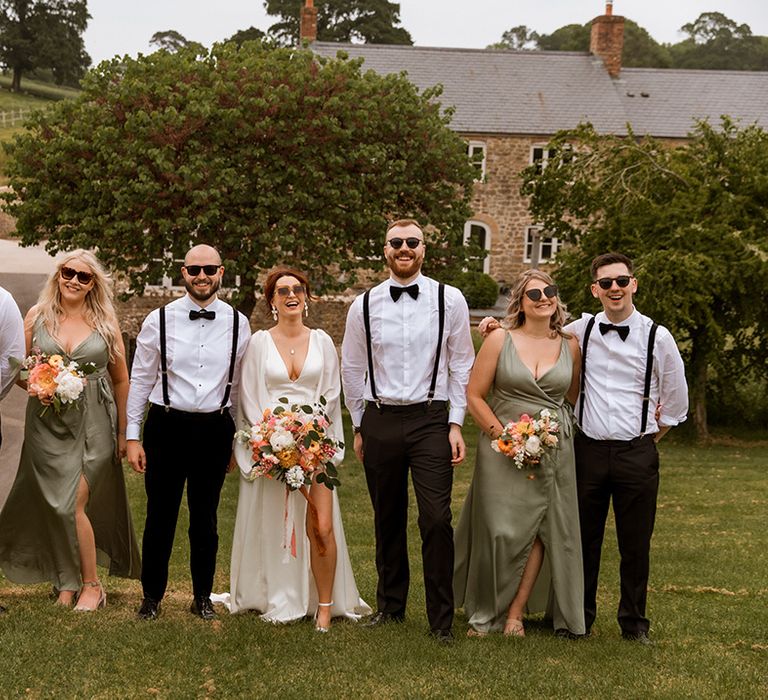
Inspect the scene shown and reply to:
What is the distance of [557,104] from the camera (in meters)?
40.6

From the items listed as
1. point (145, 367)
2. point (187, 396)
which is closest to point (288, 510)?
point (187, 396)

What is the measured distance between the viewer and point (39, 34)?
253 feet

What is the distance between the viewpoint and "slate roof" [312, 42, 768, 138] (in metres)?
40.1

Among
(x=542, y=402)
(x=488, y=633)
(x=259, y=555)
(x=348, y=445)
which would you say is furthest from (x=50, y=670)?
(x=348, y=445)

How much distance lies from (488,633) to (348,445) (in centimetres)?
1607

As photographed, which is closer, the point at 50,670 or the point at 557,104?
the point at 50,670

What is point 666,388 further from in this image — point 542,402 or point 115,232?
point 115,232

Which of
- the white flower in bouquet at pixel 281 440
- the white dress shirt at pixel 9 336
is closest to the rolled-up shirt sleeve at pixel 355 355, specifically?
the white flower in bouquet at pixel 281 440

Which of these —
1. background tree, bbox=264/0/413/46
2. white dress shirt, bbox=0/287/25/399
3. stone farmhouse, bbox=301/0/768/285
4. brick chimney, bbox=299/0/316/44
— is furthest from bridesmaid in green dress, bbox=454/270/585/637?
background tree, bbox=264/0/413/46

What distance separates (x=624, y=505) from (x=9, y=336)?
12.9 ft

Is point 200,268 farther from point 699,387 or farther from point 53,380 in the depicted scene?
point 699,387

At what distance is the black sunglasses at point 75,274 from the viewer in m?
6.75

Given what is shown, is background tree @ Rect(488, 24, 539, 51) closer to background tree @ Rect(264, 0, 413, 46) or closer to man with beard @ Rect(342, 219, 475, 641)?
background tree @ Rect(264, 0, 413, 46)

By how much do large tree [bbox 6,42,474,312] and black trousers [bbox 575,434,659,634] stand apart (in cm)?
1414
